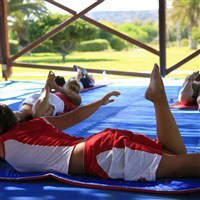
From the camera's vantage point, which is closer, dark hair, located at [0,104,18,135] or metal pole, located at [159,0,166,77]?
dark hair, located at [0,104,18,135]

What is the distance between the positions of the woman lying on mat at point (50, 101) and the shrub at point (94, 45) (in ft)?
38.8

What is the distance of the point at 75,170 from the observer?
2.08 m

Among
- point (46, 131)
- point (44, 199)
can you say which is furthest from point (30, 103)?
point (44, 199)

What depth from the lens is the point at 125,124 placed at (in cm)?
347

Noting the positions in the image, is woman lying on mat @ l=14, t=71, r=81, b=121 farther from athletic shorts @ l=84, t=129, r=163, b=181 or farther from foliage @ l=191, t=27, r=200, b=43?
foliage @ l=191, t=27, r=200, b=43

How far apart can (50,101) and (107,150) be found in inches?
71.3

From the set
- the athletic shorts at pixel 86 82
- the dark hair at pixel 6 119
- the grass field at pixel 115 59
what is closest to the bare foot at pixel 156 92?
the dark hair at pixel 6 119

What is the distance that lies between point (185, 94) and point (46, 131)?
2.20m

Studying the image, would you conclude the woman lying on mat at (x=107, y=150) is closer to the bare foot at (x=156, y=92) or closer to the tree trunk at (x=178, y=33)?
the bare foot at (x=156, y=92)

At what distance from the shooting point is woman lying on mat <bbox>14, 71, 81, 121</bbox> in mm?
3385

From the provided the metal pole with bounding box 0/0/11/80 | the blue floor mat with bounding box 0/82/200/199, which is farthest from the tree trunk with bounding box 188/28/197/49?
the blue floor mat with bounding box 0/82/200/199

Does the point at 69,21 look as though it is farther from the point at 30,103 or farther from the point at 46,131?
the point at 46,131

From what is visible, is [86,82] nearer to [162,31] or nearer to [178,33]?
[162,31]

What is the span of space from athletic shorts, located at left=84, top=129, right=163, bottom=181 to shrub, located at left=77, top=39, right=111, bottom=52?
46.6ft
